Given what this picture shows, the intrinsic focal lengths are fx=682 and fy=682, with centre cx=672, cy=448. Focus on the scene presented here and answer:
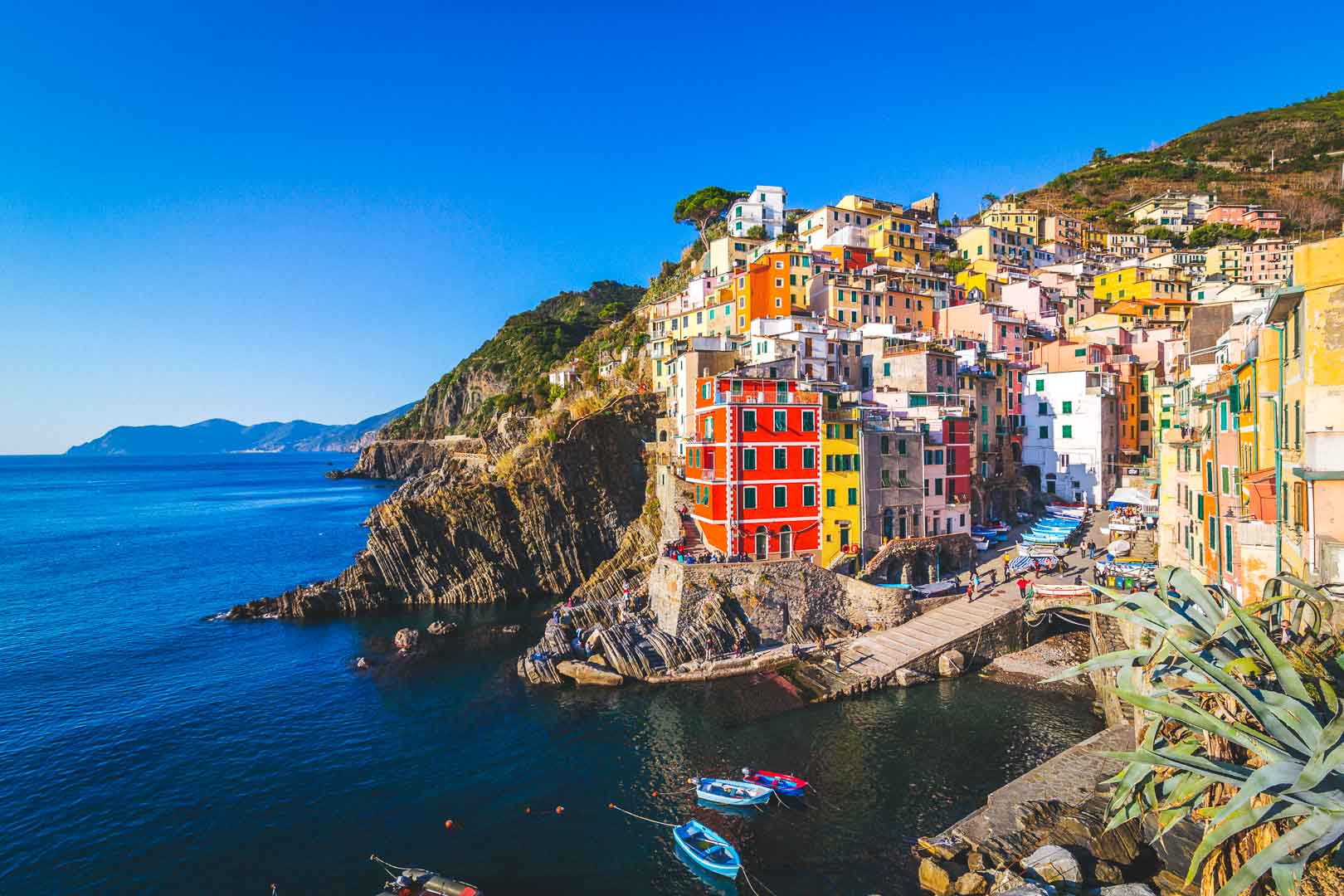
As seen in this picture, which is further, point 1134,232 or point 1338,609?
point 1134,232

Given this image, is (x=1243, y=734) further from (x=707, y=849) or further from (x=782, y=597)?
(x=782, y=597)

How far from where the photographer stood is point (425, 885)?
2355 cm

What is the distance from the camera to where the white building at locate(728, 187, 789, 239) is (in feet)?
343

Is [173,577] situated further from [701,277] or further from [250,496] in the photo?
[250,496]

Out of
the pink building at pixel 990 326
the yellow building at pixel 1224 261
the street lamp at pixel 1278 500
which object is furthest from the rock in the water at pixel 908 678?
the yellow building at pixel 1224 261

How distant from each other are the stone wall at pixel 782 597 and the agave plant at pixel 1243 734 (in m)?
27.5

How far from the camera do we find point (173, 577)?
2992 inches

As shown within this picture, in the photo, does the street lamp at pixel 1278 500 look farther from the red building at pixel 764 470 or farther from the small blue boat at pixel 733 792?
the red building at pixel 764 470

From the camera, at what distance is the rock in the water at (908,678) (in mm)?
39438

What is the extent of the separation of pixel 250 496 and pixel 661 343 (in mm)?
135144

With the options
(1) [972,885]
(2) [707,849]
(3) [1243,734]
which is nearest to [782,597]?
(2) [707,849]

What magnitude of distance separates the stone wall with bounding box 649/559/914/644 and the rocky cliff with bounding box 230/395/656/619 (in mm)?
23980

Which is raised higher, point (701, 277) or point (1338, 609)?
point (701, 277)

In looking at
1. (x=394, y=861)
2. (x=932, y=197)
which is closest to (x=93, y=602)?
(x=394, y=861)
